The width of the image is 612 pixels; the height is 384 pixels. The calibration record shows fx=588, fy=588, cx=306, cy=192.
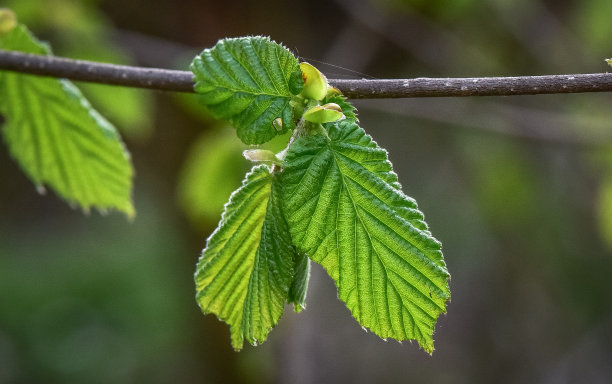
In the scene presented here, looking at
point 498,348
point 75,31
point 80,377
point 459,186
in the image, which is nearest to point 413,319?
point 75,31

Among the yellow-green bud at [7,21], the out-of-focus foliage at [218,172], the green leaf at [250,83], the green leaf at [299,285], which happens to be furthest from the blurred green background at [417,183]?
the yellow-green bud at [7,21]

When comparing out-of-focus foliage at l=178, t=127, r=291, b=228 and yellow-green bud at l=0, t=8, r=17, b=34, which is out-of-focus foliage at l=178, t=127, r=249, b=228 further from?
yellow-green bud at l=0, t=8, r=17, b=34

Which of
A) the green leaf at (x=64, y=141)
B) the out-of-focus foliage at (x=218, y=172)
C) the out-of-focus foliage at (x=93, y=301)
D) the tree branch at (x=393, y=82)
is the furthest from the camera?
the out-of-focus foliage at (x=93, y=301)

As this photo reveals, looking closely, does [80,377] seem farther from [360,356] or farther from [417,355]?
[417,355]

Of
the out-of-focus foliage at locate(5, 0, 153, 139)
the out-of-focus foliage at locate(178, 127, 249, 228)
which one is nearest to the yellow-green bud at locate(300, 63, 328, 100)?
the out-of-focus foliage at locate(178, 127, 249, 228)

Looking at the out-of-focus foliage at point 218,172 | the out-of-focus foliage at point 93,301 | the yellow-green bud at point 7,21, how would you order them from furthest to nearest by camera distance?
the out-of-focus foliage at point 93,301 → the out-of-focus foliage at point 218,172 → the yellow-green bud at point 7,21

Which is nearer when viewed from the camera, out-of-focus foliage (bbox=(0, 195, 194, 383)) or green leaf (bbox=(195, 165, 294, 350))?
green leaf (bbox=(195, 165, 294, 350))

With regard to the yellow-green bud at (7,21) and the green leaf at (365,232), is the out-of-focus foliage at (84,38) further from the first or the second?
the green leaf at (365,232)
